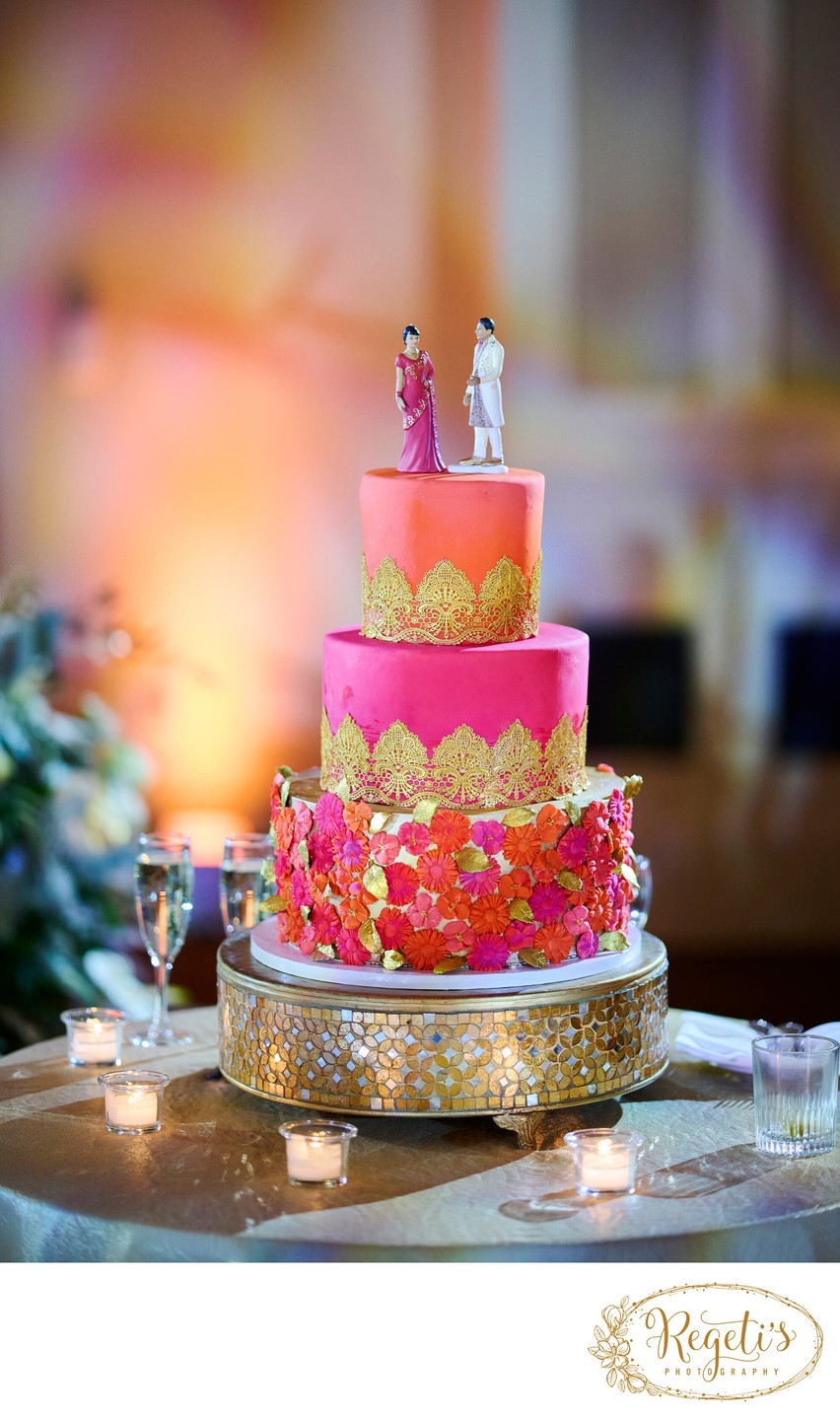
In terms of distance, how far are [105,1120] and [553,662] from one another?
40.8 inches

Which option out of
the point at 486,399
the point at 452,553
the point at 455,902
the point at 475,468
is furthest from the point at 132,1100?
the point at 486,399

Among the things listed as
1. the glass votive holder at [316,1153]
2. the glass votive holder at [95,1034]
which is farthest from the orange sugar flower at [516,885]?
the glass votive holder at [95,1034]

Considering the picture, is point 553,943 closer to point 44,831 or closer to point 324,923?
point 324,923

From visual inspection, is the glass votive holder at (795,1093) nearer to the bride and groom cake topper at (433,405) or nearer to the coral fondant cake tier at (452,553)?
the coral fondant cake tier at (452,553)

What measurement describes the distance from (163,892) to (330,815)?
0.42 meters

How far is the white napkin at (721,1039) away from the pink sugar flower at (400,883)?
0.73 m

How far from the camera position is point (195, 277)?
6977 mm

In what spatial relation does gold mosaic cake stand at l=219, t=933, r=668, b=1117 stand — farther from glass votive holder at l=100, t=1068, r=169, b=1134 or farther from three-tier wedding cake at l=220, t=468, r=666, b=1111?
glass votive holder at l=100, t=1068, r=169, b=1134

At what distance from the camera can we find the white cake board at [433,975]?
288 cm

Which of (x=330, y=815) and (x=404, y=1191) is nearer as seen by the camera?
(x=404, y=1191)

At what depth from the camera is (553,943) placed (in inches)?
116
